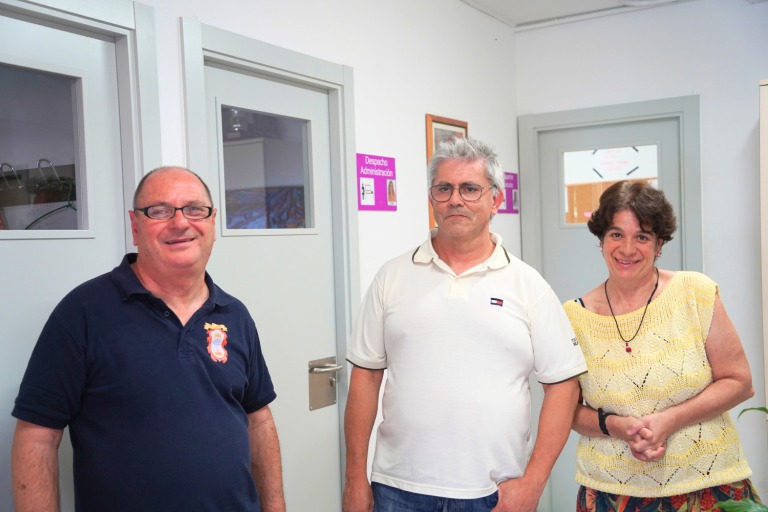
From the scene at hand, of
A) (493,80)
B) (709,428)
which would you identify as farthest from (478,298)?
(493,80)

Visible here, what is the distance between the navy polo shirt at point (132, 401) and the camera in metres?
1.34

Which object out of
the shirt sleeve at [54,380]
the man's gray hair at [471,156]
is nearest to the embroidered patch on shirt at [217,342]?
the shirt sleeve at [54,380]

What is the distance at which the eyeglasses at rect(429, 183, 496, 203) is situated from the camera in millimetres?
1748

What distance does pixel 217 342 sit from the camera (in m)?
1.52

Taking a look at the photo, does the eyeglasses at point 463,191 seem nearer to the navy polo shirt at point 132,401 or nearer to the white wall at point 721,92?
the navy polo shirt at point 132,401

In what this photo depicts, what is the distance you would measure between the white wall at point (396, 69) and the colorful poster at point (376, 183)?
4 centimetres

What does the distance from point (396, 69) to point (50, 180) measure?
1.53 metres

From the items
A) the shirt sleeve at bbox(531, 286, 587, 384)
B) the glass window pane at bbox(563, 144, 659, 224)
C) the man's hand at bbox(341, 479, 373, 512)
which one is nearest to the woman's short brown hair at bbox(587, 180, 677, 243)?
the shirt sleeve at bbox(531, 286, 587, 384)

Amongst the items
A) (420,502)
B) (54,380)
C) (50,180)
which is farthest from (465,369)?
(50,180)

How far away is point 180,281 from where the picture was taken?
149 centimetres

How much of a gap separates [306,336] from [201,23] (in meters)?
1.07

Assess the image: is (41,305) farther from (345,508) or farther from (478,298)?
(478,298)

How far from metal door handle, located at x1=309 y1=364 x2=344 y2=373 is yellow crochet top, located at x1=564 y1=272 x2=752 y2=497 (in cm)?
101

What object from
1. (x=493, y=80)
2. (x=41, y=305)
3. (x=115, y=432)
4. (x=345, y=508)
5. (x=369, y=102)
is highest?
(x=493, y=80)
